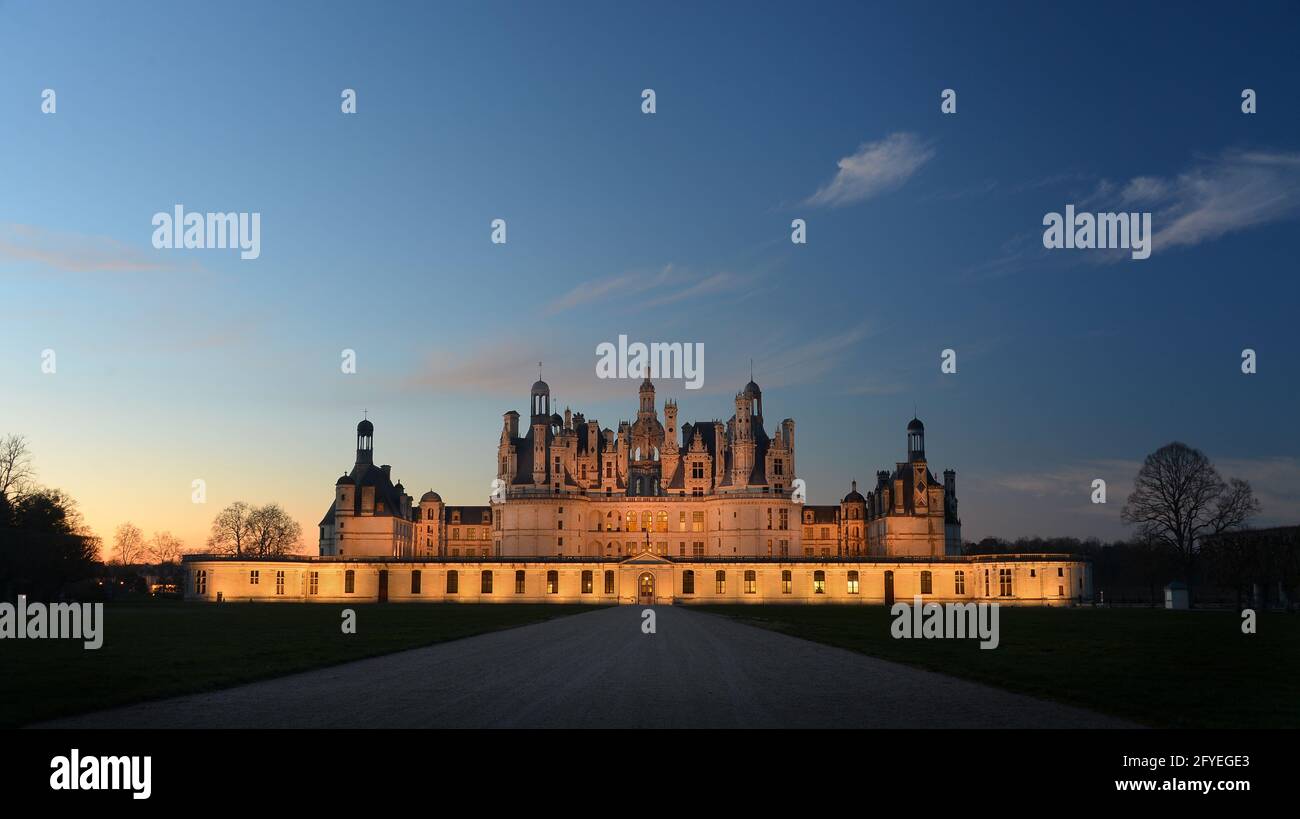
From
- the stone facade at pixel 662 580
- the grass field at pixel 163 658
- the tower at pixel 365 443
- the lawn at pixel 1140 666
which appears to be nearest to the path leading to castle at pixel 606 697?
the grass field at pixel 163 658

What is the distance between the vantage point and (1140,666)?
27391 mm

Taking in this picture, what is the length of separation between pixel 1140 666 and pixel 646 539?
93837 millimetres

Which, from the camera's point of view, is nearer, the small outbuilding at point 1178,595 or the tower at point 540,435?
the small outbuilding at point 1178,595

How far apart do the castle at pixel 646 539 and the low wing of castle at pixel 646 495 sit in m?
0.16

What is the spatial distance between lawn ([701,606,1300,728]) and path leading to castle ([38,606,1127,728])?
47.0 inches

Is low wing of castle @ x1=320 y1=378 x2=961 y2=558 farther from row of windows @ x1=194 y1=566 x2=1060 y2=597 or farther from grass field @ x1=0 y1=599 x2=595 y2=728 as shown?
grass field @ x1=0 y1=599 x2=595 y2=728

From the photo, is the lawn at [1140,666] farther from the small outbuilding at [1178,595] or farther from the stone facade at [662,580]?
the stone facade at [662,580]

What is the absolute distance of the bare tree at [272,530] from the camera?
156 meters

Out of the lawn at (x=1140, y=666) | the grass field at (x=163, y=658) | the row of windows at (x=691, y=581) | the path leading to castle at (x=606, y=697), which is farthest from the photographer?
the row of windows at (x=691, y=581)

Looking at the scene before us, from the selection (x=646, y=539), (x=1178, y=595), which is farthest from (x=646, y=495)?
(x=1178, y=595)

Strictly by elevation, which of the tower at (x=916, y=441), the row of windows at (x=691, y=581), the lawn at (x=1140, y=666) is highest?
the tower at (x=916, y=441)

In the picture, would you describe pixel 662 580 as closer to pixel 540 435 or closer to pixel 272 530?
pixel 540 435
